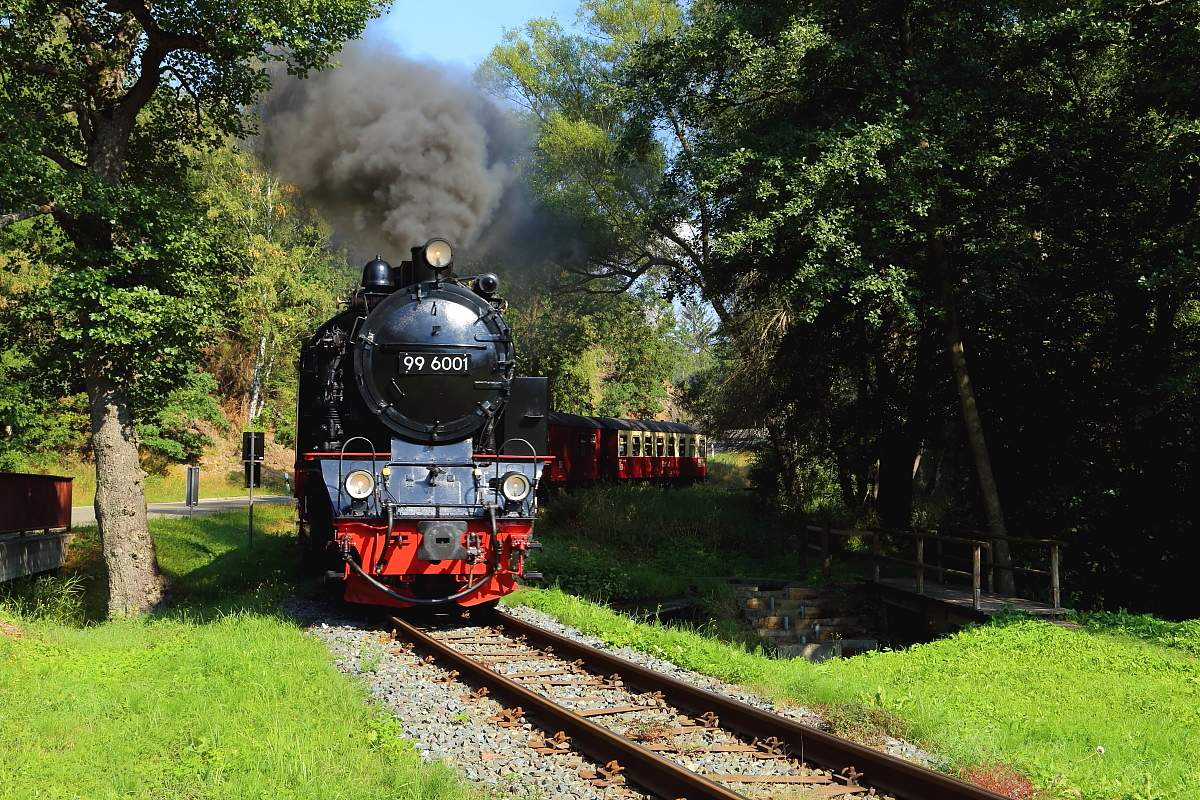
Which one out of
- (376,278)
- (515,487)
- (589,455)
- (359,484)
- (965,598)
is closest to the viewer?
(359,484)

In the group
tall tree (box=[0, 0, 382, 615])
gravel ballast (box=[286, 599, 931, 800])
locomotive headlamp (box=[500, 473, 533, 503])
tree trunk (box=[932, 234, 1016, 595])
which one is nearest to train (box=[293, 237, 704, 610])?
locomotive headlamp (box=[500, 473, 533, 503])

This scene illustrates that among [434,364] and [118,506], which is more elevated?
[434,364]

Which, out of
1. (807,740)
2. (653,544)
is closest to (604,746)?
(807,740)

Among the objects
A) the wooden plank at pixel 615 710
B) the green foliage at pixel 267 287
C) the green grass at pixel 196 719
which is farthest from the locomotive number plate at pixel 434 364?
the green foliage at pixel 267 287

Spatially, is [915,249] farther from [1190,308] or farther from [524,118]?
[524,118]

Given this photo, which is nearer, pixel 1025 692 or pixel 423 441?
pixel 1025 692

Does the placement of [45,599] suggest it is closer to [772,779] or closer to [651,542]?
[651,542]

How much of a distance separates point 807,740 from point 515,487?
4278 millimetres

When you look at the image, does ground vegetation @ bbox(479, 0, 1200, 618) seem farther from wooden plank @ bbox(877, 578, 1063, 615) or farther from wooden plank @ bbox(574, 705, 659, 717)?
wooden plank @ bbox(574, 705, 659, 717)

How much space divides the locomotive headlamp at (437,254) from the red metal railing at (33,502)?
7.15m

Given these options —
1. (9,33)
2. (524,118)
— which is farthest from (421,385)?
(524,118)

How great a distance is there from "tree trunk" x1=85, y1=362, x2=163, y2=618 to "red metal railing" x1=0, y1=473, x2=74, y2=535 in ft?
5.39

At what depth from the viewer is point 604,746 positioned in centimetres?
529

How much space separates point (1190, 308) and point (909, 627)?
5818 mm
